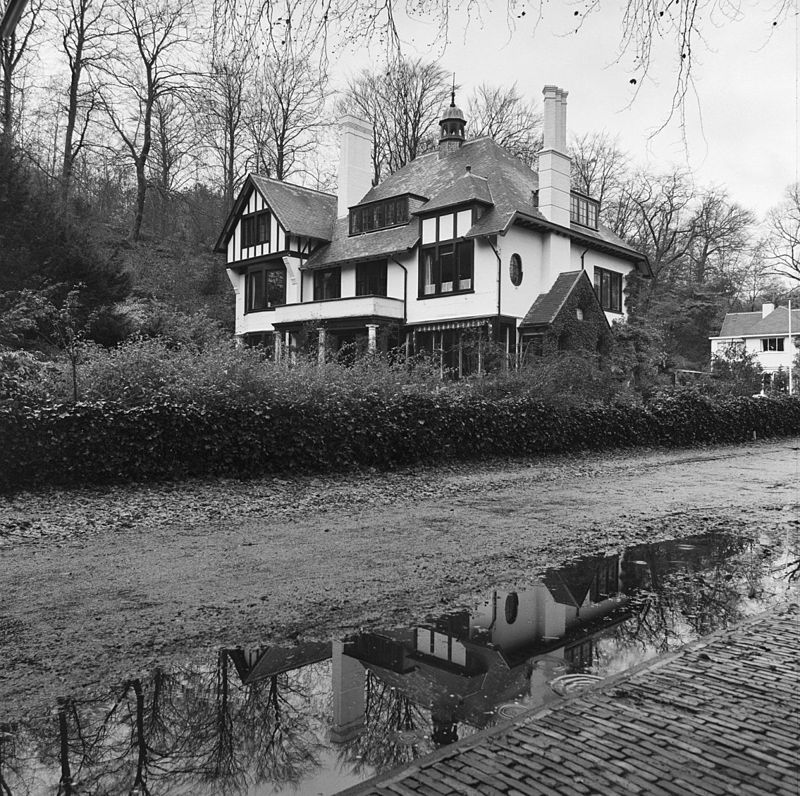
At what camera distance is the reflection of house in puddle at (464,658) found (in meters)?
3.53

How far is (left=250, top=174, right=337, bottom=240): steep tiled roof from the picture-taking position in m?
32.0

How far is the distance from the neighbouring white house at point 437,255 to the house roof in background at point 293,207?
76mm

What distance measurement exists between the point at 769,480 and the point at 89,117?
33973mm

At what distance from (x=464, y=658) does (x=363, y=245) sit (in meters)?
27.5

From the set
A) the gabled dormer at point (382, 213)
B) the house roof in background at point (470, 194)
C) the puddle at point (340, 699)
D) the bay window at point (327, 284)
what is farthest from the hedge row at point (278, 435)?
the bay window at point (327, 284)

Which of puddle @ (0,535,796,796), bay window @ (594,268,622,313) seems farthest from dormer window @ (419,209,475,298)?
puddle @ (0,535,796,796)

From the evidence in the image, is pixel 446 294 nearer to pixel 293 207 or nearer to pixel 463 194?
pixel 463 194

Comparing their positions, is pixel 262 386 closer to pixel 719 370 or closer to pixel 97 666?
pixel 97 666

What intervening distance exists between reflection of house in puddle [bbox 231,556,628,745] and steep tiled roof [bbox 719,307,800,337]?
57282 mm

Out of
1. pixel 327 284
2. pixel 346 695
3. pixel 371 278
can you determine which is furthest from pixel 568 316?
pixel 346 695

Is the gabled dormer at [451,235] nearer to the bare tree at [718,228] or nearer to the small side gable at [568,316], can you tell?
the small side gable at [568,316]

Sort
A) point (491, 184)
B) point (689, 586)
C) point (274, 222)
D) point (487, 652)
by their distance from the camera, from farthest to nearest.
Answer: point (274, 222)
point (491, 184)
point (689, 586)
point (487, 652)

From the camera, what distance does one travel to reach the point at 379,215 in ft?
102

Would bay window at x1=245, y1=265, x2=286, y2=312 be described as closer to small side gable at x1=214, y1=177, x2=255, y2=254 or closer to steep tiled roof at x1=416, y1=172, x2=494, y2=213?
small side gable at x1=214, y1=177, x2=255, y2=254
